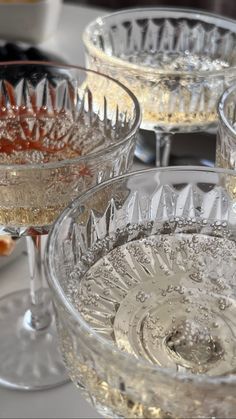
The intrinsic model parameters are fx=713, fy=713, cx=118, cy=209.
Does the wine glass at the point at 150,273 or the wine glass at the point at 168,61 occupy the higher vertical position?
the wine glass at the point at 168,61

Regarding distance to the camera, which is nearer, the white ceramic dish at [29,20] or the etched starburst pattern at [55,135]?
the etched starburst pattern at [55,135]

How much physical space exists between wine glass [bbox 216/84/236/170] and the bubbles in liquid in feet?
0.16

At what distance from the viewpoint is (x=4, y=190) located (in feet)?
1.31

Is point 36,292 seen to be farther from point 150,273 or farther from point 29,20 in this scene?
point 29,20

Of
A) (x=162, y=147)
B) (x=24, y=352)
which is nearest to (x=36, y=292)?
(x=24, y=352)

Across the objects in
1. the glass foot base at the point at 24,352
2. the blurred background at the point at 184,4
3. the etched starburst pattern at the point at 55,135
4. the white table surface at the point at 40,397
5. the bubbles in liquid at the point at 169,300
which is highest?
the etched starburst pattern at the point at 55,135

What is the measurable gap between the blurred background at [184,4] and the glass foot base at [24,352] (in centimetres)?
116

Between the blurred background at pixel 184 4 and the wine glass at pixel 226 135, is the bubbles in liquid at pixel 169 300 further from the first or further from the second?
the blurred background at pixel 184 4

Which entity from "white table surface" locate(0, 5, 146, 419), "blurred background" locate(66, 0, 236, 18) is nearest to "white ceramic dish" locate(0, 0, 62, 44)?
"white table surface" locate(0, 5, 146, 419)

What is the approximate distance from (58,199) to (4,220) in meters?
0.03

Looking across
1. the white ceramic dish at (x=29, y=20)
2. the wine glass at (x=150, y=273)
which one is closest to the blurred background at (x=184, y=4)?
the white ceramic dish at (x=29, y=20)

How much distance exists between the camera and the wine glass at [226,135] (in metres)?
0.42

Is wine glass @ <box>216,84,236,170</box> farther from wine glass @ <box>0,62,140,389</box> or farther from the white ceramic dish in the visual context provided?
the white ceramic dish

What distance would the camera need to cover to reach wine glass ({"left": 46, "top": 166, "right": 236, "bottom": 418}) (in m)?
0.33
